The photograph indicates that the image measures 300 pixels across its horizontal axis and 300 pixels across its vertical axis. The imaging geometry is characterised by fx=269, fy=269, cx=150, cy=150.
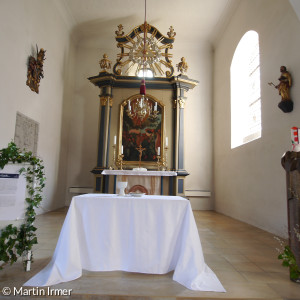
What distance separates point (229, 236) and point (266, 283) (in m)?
1.94

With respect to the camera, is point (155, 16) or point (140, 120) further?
point (155, 16)

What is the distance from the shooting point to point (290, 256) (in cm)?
243

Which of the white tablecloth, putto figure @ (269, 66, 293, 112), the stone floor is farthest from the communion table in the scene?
the white tablecloth

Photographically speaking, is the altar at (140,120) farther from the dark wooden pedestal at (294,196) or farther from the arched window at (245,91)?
the dark wooden pedestal at (294,196)

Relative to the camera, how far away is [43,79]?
6094mm

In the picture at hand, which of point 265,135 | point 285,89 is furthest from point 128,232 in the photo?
point 265,135

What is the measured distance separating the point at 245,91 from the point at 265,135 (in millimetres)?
2078

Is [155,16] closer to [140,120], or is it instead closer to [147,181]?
[140,120]

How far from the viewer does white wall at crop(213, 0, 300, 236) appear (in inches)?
163

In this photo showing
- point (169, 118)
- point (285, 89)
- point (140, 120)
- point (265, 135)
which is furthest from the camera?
point (169, 118)

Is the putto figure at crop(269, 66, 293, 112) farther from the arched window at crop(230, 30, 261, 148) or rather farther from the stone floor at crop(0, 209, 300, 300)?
the stone floor at crop(0, 209, 300, 300)

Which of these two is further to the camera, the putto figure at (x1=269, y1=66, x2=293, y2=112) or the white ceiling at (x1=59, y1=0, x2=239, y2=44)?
the white ceiling at (x1=59, y1=0, x2=239, y2=44)

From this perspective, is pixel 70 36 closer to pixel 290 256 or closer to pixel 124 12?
pixel 124 12

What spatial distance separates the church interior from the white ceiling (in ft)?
0.13
